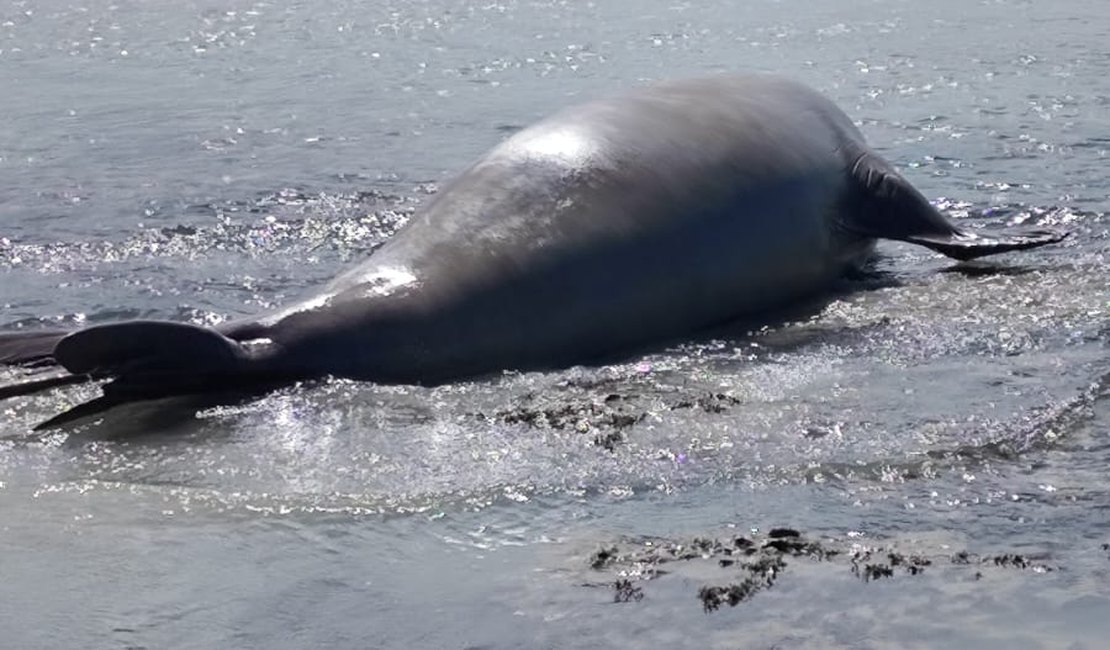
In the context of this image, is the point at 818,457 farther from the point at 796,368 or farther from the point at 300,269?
the point at 300,269

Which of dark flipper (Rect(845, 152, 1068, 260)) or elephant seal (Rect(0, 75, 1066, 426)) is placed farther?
dark flipper (Rect(845, 152, 1068, 260))

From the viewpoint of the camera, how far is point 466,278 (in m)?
5.52

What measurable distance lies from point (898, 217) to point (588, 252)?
182cm

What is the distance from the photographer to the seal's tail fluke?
4.73 meters

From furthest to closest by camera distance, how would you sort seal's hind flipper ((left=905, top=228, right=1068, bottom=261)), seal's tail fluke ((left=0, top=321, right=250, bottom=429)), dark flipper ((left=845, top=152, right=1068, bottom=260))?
1. dark flipper ((left=845, top=152, right=1068, bottom=260))
2. seal's hind flipper ((left=905, top=228, right=1068, bottom=261))
3. seal's tail fluke ((left=0, top=321, right=250, bottom=429))


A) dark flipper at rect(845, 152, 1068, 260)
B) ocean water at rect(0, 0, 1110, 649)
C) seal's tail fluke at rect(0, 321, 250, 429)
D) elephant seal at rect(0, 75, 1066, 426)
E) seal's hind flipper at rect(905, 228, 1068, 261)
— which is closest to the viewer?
ocean water at rect(0, 0, 1110, 649)

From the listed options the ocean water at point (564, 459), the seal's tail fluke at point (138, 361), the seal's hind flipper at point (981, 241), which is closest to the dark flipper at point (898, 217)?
the seal's hind flipper at point (981, 241)

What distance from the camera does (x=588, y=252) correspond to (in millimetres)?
5820

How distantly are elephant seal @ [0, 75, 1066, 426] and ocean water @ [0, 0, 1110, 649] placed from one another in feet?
0.41

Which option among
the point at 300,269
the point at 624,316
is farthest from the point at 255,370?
the point at 300,269

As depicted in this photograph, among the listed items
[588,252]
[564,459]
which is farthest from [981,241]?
[564,459]

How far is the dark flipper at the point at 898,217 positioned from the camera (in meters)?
7.02

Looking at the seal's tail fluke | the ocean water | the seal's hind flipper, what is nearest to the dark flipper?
the seal's hind flipper

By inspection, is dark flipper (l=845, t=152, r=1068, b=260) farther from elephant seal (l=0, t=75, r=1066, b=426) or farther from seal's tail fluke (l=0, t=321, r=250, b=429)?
seal's tail fluke (l=0, t=321, r=250, b=429)
